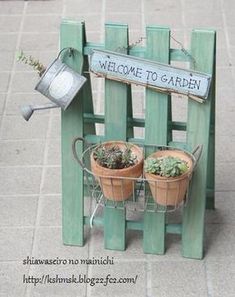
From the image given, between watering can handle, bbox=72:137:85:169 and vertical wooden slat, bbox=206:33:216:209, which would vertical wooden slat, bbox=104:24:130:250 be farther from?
vertical wooden slat, bbox=206:33:216:209

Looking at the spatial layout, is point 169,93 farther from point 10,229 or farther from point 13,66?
point 13,66

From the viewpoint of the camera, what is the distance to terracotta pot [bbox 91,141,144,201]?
3449 millimetres

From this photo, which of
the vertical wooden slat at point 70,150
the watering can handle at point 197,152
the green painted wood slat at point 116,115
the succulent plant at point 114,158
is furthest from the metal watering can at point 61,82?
the watering can handle at point 197,152

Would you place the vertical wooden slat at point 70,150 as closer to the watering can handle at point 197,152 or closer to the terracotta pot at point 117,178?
the terracotta pot at point 117,178

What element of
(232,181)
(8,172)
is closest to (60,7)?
(8,172)

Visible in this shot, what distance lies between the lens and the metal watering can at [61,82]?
3.46 metres

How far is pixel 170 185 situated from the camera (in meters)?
3.41

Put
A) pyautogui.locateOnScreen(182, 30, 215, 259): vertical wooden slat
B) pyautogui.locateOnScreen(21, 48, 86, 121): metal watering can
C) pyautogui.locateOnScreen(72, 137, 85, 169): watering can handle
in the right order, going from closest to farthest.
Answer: pyautogui.locateOnScreen(182, 30, 215, 259): vertical wooden slat, pyautogui.locateOnScreen(21, 48, 86, 121): metal watering can, pyautogui.locateOnScreen(72, 137, 85, 169): watering can handle

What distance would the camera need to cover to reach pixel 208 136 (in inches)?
139

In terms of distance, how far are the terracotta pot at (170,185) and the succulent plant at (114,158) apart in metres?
0.11

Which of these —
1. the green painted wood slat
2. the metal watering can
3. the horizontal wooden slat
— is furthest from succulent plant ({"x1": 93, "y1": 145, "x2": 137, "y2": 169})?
the horizontal wooden slat

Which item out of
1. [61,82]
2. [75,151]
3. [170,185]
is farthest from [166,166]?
[61,82]

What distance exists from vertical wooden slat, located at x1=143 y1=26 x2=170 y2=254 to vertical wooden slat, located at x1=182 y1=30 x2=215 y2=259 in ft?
0.36

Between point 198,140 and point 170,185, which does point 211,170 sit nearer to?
point 198,140
